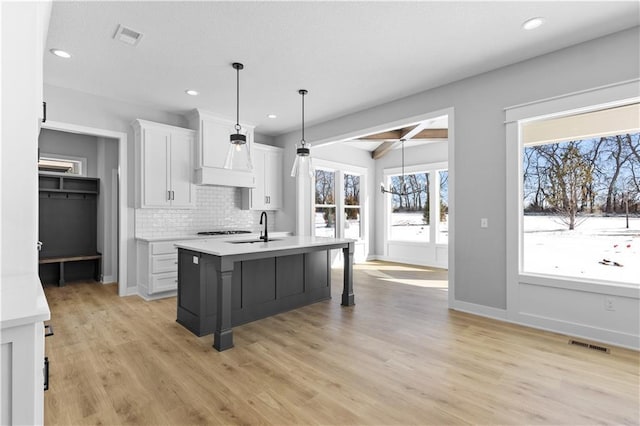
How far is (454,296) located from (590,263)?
1.40 meters

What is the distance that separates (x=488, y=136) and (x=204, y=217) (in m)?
4.50

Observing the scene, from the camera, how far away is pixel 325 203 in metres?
7.39

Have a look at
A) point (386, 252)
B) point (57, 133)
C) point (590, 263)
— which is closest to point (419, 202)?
point (386, 252)

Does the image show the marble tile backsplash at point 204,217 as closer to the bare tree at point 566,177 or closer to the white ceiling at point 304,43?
the white ceiling at point 304,43

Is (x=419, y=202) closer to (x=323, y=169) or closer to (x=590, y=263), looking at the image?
(x=323, y=169)

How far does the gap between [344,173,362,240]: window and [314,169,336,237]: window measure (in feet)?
1.30

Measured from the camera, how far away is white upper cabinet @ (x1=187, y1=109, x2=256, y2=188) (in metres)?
5.06

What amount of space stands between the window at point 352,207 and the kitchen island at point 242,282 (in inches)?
142

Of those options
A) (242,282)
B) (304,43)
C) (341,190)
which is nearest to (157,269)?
(242,282)

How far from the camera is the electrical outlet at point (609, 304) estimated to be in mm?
2916

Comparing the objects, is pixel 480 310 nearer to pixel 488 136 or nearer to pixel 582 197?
pixel 582 197

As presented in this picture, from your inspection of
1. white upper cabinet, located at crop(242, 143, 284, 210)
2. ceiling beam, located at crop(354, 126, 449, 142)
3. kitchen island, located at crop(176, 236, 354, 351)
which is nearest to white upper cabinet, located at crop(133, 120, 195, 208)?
white upper cabinet, located at crop(242, 143, 284, 210)

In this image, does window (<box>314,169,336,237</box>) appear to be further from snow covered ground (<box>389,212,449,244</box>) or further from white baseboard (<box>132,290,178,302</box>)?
white baseboard (<box>132,290,178,302</box>)

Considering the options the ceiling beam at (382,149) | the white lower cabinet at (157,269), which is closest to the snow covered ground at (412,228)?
the ceiling beam at (382,149)
